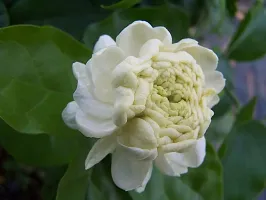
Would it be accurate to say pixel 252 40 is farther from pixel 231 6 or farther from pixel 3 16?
pixel 3 16

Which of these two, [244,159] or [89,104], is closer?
[89,104]

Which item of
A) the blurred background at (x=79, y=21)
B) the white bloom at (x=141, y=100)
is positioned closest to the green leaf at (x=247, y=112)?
the blurred background at (x=79, y=21)

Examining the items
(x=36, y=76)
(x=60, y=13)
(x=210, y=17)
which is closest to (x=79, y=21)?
(x=60, y=13)

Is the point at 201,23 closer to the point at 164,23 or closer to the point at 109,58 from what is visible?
the point at 164,23

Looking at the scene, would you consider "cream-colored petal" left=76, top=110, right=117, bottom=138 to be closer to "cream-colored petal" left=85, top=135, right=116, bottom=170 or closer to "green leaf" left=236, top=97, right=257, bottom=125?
"cream-colored petal" left=85, top=135, right=116, bottom=170

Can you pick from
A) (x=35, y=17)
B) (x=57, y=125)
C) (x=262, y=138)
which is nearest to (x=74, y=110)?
(x=57, y=125)
